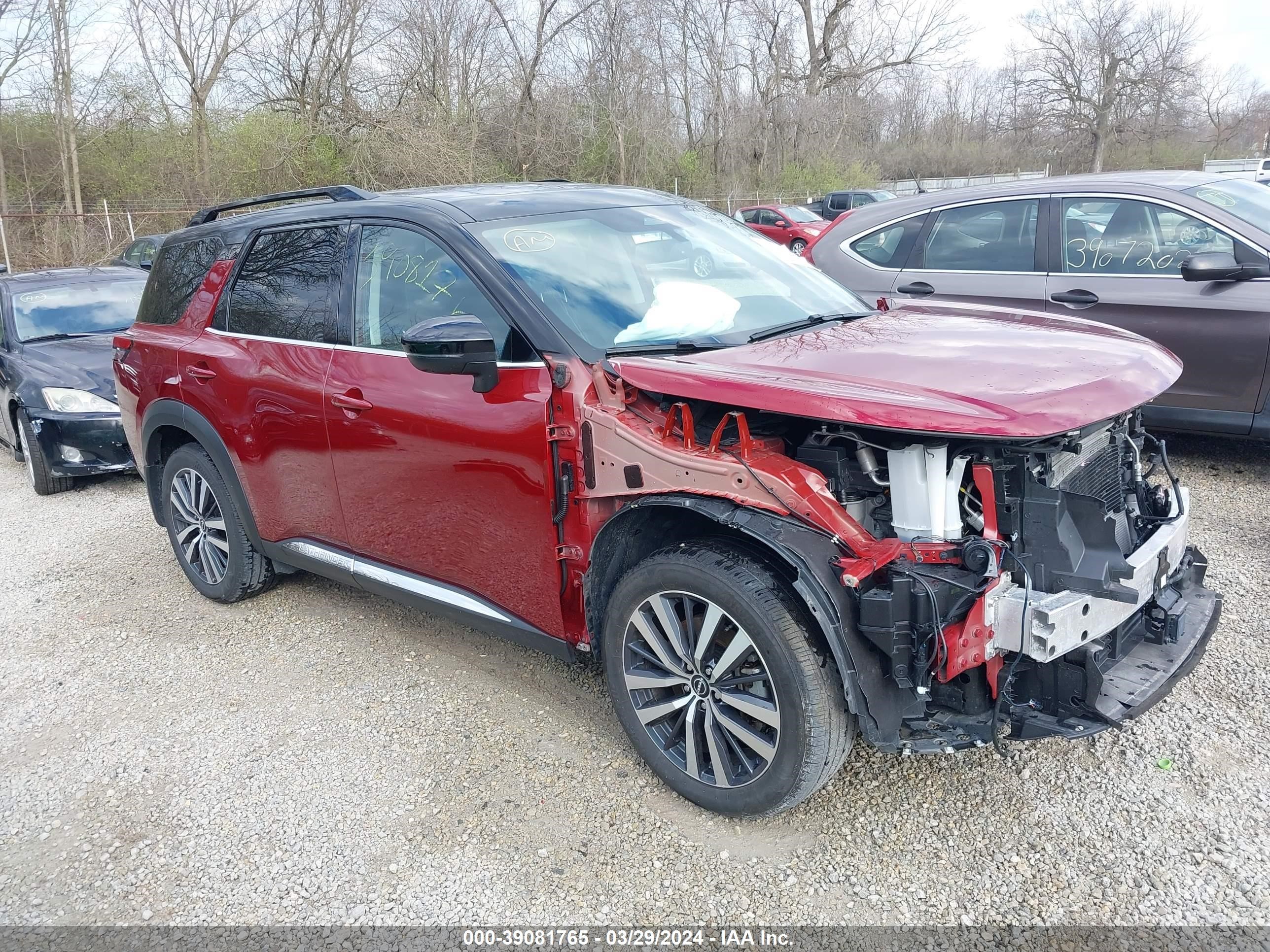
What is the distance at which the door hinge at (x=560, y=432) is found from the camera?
2.94m

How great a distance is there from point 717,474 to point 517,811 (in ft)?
A: 4.26

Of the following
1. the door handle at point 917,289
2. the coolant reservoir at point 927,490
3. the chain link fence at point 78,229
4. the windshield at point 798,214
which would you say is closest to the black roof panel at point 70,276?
the door handle at point 917,289

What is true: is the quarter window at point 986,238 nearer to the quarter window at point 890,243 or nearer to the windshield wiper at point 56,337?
the quarter window at point 890,243

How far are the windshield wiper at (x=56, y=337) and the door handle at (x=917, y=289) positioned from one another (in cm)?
660

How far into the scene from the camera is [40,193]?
23.0 meters

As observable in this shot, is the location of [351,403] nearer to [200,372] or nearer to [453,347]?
[453,347]

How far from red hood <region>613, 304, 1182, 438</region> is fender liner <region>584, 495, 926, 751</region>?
331 millimetres

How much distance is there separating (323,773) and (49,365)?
18.6 ft

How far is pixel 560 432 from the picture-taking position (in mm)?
2957

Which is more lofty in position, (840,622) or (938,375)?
(938,375)

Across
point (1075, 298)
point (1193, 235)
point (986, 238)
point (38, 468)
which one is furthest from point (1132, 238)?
point (38, 468)

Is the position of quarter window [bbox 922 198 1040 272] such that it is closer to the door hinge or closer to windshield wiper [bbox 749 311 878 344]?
windshield wiper [bbox 749 311 878 344]

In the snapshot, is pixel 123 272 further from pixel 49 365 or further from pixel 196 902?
pixel 196 902

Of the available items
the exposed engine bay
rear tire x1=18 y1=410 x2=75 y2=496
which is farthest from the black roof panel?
the exposed engine bay
